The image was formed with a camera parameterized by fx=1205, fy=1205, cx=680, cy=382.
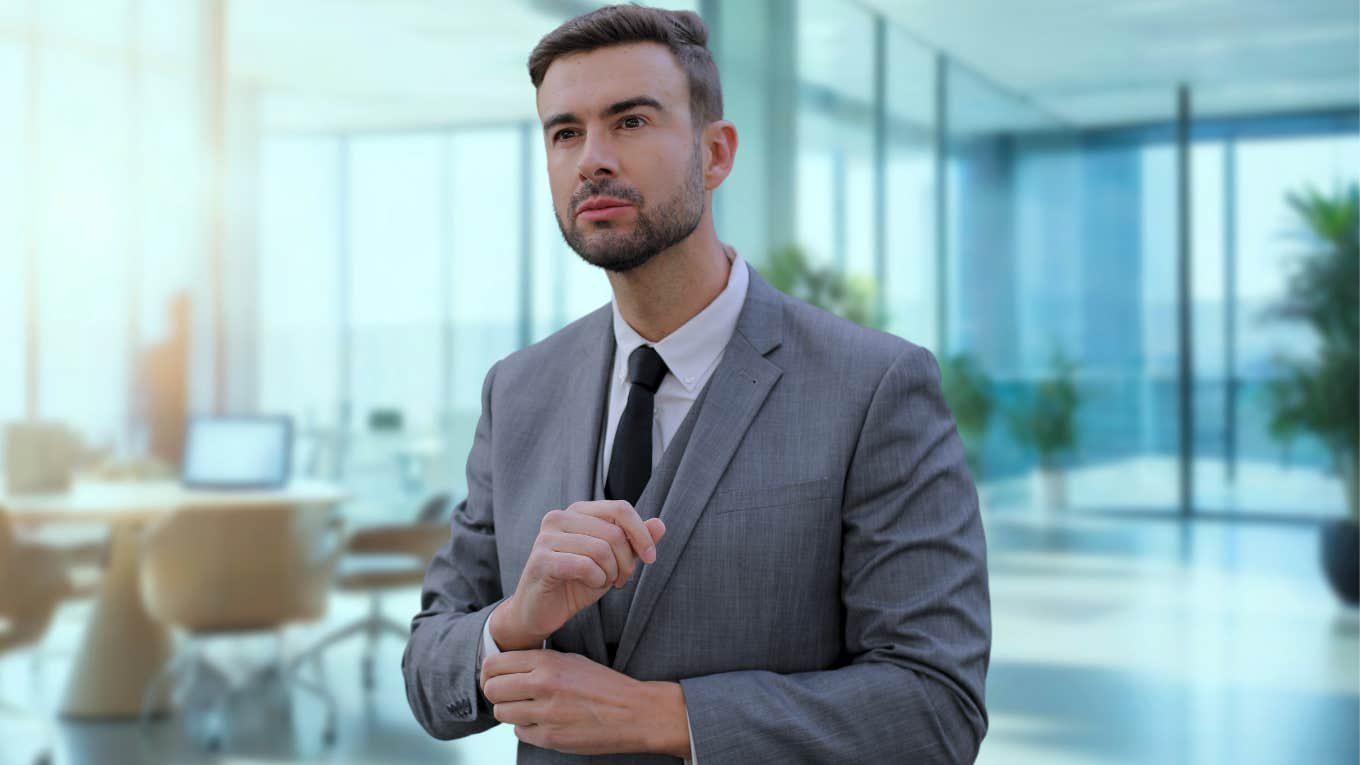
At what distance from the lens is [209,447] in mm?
4184

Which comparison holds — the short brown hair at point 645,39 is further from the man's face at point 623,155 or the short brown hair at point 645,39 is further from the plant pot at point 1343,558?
the plant pot at point 1343,558

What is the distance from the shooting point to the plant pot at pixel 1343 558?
10.9 ft

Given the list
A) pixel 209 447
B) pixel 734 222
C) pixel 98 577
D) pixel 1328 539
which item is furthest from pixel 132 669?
pixel 1328 539

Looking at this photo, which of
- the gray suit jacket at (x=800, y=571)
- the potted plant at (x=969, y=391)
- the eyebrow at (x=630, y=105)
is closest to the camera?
the gray suit jacket at (x=800, y=571)

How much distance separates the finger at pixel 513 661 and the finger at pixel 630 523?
197 millimetres

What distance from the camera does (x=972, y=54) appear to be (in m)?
3.84

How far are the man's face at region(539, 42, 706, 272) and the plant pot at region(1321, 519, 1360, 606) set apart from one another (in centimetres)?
271

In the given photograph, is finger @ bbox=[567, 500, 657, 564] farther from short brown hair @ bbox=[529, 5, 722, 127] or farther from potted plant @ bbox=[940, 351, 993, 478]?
potted plant @ bbox=[940, 351, 993, 478]

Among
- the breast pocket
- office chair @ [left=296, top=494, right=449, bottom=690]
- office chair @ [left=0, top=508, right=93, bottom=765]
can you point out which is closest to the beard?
the breast pocket

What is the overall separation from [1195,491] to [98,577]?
11.6 ft

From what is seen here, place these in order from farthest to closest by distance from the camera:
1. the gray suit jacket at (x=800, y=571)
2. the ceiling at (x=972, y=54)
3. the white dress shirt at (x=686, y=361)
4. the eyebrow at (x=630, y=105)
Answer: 1. the ceiling at (x=972, y=54)
2. the white dress shirt at (x=686, y=361)
3. the eyebrow at (x=630, y=105)
4. the gray suit jacket at (x=800, y=571)

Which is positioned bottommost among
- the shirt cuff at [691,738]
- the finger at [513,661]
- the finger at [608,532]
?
the shirt cuff at [691,738]

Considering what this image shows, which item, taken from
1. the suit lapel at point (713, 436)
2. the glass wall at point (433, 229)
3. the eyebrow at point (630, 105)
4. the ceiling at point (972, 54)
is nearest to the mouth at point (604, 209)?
the eyebrow at point (630, 105)

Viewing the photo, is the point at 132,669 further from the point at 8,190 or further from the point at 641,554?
the point at 641,554
